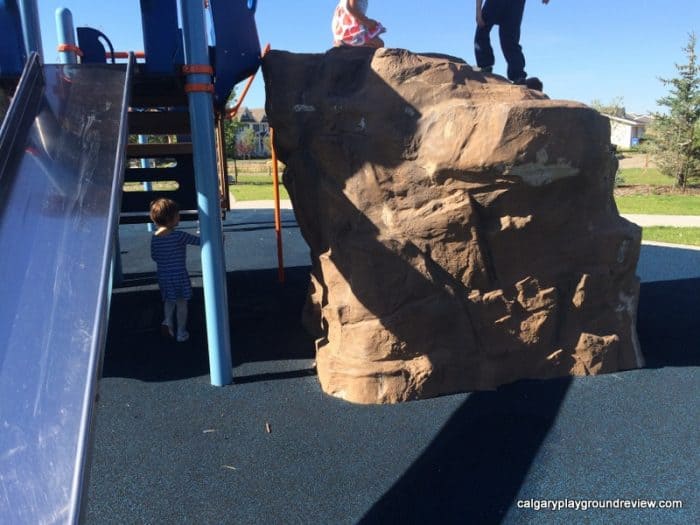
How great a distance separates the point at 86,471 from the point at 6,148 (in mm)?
2273

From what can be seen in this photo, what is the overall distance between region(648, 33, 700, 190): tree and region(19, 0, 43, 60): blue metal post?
74.9 feet

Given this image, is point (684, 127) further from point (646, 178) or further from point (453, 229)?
point (453, 229)

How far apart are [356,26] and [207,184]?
2.20 meters

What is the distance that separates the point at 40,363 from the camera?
2.39 m

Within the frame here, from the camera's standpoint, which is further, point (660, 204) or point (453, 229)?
point (660, 204)

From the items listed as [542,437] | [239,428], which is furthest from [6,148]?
[542,437]

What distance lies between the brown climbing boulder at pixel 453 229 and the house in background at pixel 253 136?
37233 millimetres

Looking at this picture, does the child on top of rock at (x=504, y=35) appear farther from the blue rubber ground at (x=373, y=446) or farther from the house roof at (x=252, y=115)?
the house roof at (x=252, y=115)

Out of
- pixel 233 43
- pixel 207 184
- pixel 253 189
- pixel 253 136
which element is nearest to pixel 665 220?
pixel 233 43

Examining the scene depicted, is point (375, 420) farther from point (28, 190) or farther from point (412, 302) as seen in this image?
point (28, 190)

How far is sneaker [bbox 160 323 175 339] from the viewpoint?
5492 millimetres

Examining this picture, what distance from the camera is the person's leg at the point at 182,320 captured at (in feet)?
17.5

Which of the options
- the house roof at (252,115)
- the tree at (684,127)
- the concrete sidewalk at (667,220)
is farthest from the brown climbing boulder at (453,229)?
the house roof at (252,115)

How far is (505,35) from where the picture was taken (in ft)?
18.0
